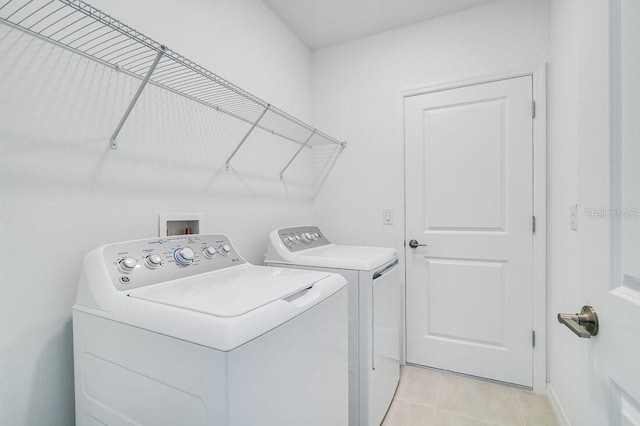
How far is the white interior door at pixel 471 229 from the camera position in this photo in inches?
77.9

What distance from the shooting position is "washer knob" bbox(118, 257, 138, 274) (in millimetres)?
962

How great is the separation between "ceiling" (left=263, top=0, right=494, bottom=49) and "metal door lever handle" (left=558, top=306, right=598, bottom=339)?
7.12 ft

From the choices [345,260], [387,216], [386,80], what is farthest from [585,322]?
[386,80]

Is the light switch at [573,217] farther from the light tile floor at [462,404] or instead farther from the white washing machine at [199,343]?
the white washing machine at [199,343]

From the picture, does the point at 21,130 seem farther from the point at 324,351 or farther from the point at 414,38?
the point at 414,38

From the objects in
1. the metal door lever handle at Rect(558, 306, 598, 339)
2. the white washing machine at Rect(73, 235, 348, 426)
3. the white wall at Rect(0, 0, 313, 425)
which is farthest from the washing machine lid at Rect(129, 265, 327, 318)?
the metal door lever handle at Rect(558, 306, 598, 339)

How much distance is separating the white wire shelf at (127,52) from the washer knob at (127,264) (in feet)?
1.54

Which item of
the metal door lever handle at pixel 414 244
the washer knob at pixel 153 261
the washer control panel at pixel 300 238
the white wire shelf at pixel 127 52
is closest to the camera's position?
the white wire shelf at pixel 127 52

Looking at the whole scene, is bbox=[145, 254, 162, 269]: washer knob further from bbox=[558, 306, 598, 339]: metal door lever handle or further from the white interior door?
the white interior door

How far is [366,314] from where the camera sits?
147cm

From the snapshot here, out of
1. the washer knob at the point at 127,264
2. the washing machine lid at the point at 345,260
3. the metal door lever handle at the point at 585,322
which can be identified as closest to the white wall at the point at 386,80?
the washing machine lid at the point at 345,260

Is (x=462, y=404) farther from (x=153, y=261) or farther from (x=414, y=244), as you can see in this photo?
(x=153, y=261)

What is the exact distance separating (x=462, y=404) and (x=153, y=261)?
1.97 metres

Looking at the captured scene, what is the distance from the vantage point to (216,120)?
163 cm
